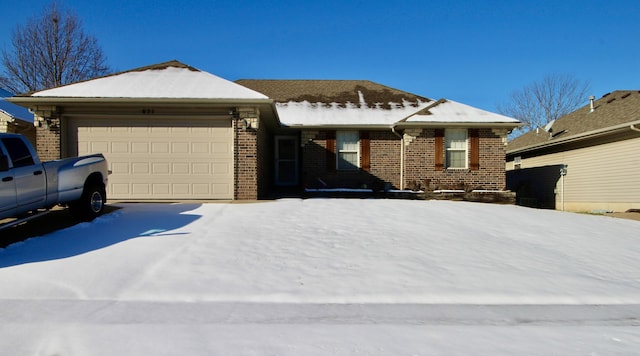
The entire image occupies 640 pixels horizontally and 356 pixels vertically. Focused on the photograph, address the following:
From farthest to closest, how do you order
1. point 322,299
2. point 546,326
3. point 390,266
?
point 390,266 → point 322,299 → point 546,326

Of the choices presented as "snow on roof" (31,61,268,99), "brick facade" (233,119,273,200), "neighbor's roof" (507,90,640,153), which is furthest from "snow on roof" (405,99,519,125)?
"snow on roof" (31,61,268,99)

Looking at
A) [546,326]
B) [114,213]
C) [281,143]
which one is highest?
[281,143]

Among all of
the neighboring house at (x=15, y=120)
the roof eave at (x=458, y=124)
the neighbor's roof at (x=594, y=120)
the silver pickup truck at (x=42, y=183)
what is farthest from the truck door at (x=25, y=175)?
the neighbor's roof at (x=594, y=120)

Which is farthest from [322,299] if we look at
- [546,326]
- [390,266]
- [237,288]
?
[546,326]

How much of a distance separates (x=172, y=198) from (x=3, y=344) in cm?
829

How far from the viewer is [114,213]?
28.8 ft

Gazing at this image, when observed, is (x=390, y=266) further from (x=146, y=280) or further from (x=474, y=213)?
(x=474, y=213)

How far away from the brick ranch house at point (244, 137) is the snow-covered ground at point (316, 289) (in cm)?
334

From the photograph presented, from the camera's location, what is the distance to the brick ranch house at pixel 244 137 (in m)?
11.2

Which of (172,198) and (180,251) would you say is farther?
(172,198)

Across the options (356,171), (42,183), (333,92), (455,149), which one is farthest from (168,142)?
(455,149)

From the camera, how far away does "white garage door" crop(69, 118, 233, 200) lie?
11242mm

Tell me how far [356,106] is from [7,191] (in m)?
13.6

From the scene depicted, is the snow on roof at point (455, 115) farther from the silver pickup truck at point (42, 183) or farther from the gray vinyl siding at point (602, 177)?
the silver pickup truck at point (42, 183)
